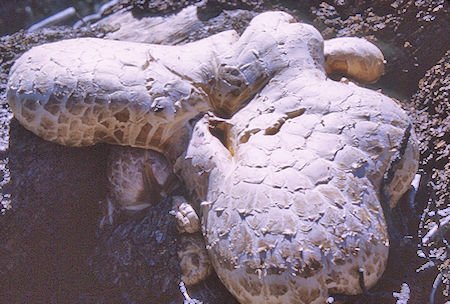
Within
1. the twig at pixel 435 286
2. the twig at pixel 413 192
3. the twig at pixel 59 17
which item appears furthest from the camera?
the twig at pixel 59 17

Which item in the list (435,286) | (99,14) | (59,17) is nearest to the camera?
(435,286)

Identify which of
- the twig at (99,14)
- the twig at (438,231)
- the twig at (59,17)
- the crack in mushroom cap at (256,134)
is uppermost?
the crack in mushroom cap at (256,134)

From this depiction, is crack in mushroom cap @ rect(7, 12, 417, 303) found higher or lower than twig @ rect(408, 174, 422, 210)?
higher

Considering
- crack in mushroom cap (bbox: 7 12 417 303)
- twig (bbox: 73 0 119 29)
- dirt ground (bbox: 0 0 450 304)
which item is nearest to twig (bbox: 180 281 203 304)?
dirt ground (bbox: 0 0 450 304)

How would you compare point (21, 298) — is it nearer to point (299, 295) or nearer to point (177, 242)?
point (177, 242)

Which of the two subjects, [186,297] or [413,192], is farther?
[413,192]

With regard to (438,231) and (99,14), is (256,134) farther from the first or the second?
(99,14)

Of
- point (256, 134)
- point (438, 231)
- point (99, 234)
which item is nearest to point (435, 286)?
point (438, 231)

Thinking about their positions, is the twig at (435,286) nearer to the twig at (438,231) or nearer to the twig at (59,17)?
the twig at (438,231)

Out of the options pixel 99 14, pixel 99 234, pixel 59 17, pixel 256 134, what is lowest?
pixel 99 234

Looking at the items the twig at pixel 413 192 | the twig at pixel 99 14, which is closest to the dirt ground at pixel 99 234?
the twig at pixel 413 192

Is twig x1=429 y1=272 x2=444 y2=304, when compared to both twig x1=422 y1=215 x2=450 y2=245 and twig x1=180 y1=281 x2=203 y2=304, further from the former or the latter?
twig x1=180 y1=281 x2=203 y2=304
